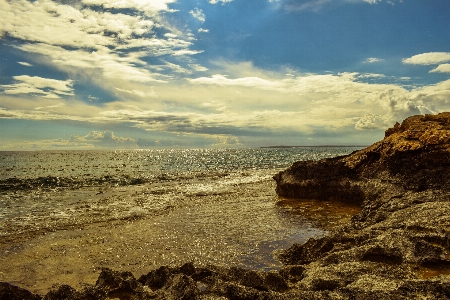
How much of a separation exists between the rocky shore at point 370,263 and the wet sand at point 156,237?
6.82ft

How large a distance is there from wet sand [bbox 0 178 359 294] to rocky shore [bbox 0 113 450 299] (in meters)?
2.08

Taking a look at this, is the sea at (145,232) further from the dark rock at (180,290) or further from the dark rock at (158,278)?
the dark rock at (180,290)

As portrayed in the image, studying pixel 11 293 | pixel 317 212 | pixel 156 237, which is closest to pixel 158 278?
pixel 11 293

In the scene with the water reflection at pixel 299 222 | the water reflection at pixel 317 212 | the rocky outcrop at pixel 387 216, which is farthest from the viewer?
the water reflection at pixel 317 212

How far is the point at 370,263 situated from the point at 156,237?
9173 mm

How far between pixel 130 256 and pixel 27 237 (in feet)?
21.3

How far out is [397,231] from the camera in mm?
8273

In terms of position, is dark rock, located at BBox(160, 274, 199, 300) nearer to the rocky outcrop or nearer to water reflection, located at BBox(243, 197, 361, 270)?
the rocky outcrop

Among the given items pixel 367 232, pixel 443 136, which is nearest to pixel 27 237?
pixel 367 232

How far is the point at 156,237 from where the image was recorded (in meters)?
13.0

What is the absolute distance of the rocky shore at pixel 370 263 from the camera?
5168mm

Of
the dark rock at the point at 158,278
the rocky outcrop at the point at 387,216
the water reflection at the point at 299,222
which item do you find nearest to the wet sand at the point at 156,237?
the water reflection at the point at 299,222

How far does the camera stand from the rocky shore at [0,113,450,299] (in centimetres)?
517

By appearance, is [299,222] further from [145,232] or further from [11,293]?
[11,293]
